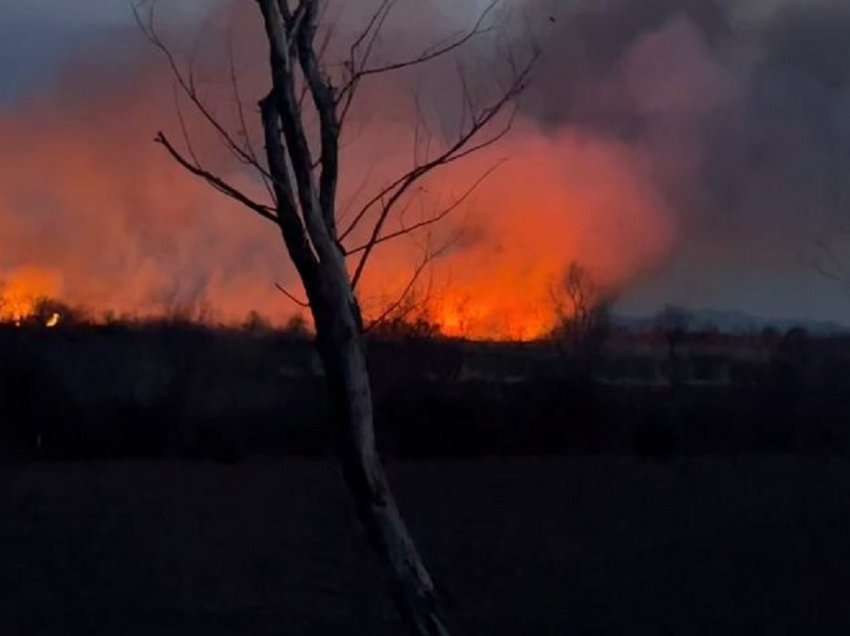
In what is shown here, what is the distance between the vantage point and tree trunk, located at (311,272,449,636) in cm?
1018

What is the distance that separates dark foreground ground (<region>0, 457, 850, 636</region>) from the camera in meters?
24.5

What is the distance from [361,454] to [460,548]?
19.7 m

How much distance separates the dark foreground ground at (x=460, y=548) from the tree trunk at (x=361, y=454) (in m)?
13.1

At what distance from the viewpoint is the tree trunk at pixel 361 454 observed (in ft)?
33.4

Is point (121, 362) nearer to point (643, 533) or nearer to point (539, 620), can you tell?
point (643, 533)

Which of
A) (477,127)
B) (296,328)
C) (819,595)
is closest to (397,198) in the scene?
(477,127)

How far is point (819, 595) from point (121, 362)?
2724cm

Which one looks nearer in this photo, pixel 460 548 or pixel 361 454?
pixel 361 454

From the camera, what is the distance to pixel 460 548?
29.7 metres

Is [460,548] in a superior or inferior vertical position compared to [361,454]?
inferior

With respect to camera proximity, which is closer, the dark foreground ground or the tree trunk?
the tree trunk

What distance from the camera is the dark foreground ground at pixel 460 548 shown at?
2447 centimetres

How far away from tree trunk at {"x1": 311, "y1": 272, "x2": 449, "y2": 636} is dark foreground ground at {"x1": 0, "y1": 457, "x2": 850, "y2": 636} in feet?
43.0

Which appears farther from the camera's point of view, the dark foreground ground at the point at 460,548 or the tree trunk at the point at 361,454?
the dark foreground ground at the point at 460,548
